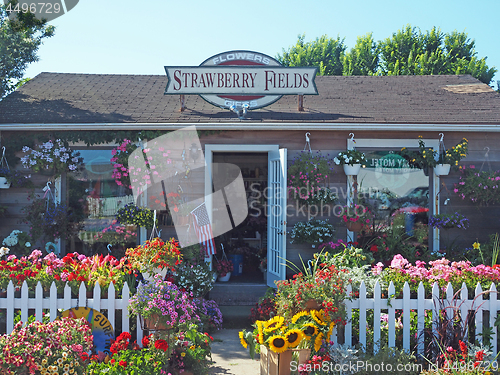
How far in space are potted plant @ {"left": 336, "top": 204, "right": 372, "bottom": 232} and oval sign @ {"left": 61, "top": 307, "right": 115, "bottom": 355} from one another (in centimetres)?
390

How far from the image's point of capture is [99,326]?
3.84m

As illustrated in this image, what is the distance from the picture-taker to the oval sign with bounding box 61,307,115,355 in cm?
384

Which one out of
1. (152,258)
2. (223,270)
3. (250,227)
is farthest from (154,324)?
(250,227)

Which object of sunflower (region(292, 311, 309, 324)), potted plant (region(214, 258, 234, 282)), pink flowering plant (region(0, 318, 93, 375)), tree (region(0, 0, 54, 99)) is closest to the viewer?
pink flowering plant (region(0, 318, 93, 375))

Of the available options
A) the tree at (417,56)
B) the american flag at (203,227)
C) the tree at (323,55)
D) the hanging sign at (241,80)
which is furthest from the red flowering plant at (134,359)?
the tree at (323,55)

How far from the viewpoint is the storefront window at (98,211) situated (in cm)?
667

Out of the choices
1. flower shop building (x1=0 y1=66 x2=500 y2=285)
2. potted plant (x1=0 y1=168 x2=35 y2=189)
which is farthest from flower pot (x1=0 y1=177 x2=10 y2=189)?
flower shop building (x1=0 y1=66 x2=500 y2=285)

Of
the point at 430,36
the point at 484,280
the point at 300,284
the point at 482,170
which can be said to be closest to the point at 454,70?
the point at 430,36

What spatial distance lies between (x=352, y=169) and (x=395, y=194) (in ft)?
3.20

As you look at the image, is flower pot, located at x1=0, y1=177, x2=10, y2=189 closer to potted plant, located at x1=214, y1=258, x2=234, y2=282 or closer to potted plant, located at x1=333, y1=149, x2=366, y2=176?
potted plant, located at x1=214, y1=258, x2=234, y2=282

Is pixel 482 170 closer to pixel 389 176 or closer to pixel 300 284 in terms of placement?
pixel 389 176

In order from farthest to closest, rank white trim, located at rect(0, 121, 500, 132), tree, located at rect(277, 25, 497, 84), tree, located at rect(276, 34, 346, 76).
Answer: tree, located at rect(276, 34, 346, 76), tree, located at rect(277, 25, 497, 84), white trim, located at rect(0, 121, 500, 132)

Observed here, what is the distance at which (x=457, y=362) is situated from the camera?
336cm

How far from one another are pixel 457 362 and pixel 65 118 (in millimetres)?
6397
